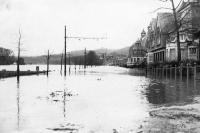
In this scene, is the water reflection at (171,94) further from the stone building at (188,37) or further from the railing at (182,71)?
the stone building at (188,37)

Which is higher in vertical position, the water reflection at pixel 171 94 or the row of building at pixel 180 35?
the row of building at pixel 180 35

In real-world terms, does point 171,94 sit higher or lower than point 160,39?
lower

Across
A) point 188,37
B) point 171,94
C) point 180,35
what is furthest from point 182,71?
point 171,94

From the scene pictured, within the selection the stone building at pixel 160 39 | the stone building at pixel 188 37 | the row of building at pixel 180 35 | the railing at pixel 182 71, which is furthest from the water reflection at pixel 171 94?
the stone building at pixel 160 39

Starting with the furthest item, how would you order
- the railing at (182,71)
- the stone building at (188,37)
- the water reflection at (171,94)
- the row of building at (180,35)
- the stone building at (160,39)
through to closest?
the stone building at (160,39) < the stone building at (188,37) < the row of building at (180,35) < the railing at (182,71) < the water reflection at (171,94)

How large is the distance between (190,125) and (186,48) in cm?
4723

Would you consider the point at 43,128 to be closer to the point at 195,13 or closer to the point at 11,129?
the point at 11,129

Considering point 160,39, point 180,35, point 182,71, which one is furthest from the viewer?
point 160,39

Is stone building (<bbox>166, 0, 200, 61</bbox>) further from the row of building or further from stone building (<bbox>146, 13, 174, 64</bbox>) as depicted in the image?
stone building (<bbox>146, 13, 174, 64</bbox>)

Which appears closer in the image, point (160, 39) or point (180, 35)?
point (180, 35)

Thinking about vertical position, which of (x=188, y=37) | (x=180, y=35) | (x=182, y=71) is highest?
(x=180, y=35)

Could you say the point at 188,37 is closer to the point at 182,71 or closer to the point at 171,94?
the point at 182,71

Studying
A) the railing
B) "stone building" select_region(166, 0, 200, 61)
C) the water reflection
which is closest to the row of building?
"stone building" select_region(166, 0, 200, 61)

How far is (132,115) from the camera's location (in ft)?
33.8
